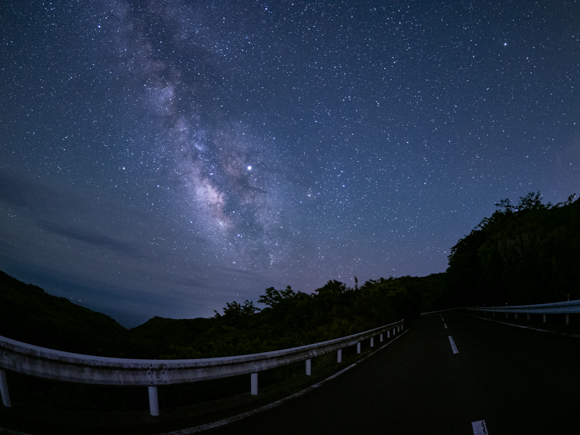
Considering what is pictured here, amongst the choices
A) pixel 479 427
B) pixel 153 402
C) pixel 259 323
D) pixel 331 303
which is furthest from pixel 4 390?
pixel 331 303

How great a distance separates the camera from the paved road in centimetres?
369

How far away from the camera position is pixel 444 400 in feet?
15.4

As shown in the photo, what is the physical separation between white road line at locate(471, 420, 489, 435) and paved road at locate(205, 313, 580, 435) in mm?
40

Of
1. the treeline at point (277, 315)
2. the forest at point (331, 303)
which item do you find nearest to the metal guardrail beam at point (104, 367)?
the forest at point (331, 303)

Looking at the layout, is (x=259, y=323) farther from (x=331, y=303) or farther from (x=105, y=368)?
(x=105, y=368)

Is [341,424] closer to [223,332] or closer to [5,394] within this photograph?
[5,394]

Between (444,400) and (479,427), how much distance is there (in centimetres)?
123

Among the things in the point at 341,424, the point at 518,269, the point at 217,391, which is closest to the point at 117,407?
the point at 217,391

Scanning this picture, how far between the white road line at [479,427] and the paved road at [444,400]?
0.04m

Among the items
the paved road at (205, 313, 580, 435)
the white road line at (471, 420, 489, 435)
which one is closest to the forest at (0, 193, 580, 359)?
the paved road at (205, 313, 580, 435)

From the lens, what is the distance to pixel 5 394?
3283 mm

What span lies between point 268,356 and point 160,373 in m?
2.22

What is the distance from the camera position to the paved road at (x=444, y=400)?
3.69 m

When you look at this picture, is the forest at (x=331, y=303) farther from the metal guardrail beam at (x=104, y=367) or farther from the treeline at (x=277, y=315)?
the metal guardrail beam at (x=104, y=367)
